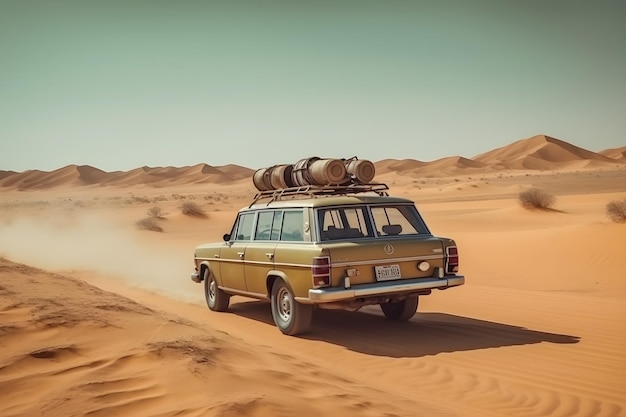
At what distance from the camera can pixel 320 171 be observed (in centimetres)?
865

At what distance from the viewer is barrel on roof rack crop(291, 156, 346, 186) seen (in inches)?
338

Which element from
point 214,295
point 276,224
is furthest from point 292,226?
point 214,295

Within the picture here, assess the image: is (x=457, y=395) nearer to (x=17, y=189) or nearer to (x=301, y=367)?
(x=301, y=367)

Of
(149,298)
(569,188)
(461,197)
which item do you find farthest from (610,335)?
(569,188)

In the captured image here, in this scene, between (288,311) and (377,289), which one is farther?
(288,311)

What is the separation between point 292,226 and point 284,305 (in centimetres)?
108

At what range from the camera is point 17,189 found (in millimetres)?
136750

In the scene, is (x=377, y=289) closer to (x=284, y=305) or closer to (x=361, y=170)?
(x=284, y=305)

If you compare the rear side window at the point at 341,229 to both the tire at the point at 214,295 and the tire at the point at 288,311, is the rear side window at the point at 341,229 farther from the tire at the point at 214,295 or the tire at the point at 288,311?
the tire at the point at 214,295

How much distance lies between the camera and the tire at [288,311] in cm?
Result: 796

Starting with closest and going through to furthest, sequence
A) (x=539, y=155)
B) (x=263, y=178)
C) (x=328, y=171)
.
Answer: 1. (x=328, y=171)
2. (x=263, y=178)
3. (x=539, y=155)

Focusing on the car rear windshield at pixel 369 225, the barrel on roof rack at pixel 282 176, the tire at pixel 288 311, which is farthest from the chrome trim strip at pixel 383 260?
the barrel on roof rack at pixel 282 176

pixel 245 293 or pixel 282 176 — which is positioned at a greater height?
pixel 282 176

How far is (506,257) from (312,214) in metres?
10.2
